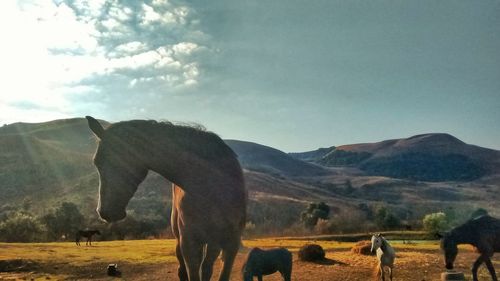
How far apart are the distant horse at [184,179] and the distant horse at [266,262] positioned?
894cm

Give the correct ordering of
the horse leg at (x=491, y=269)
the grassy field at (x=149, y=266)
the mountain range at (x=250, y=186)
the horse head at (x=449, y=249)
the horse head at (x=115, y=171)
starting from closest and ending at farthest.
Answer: the horse head at (x=115, y=171) < the horse leg at (x=491, y=269) < the horse head at (x=449, y=249) < the grassy field at (x=149, y=266) < the mountain range at (x=250, y=186)

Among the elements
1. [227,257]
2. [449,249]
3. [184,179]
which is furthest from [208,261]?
[449,249]

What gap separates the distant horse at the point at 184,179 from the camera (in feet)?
15.3

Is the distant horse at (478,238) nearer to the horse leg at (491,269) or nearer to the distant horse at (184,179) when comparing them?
the horse leg at (491,269)

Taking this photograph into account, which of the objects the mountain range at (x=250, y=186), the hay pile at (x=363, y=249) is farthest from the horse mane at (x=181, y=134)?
the hay pile at (x=363, y=249)

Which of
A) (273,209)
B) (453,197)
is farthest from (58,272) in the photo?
(453,197)

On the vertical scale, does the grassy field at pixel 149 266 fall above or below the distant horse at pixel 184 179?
below

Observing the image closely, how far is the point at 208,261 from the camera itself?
462cm

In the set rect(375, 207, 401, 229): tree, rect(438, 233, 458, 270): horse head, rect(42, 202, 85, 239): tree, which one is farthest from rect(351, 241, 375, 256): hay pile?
rect(42, 202, 85, 239): tree

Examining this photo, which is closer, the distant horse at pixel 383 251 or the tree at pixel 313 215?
the distant horse at pixel 383 251

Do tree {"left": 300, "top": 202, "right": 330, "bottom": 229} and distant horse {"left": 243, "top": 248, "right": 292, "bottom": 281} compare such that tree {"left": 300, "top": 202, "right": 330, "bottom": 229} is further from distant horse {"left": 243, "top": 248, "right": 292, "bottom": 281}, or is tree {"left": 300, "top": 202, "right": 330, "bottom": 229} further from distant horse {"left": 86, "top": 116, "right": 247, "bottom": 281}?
distant horse {"left": 86, "top": 116, "right": 247, "bottom": 281}

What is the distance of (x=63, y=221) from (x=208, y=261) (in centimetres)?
4731

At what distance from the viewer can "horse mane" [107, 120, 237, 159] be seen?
494 cm

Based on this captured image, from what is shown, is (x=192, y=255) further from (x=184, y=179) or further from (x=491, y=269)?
(x=491, y=269)
